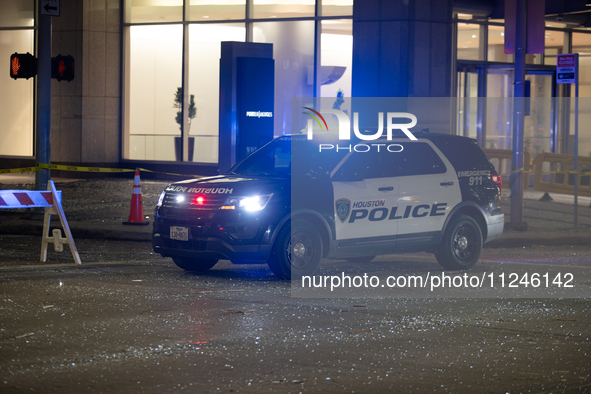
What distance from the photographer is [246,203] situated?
9492 millimetres

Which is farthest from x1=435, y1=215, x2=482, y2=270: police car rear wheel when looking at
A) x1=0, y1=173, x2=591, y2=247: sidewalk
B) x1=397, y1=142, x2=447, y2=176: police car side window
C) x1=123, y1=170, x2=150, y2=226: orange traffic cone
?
x1=123, y1=170, x2=150, y2=226: orange traffic cone

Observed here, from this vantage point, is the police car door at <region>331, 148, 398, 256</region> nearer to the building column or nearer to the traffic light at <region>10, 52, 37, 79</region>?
the traffic light at <region>10, 52, 37, 79</region>

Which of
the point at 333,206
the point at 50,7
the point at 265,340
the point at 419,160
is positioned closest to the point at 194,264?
the point at 333,206

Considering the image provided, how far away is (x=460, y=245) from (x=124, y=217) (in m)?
7.01

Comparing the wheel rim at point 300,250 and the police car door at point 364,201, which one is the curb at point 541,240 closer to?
the police car door at point 364,201

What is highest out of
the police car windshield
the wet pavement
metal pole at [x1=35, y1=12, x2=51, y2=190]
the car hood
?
metal pole at [x1=35, y1=12, x2=51, y2=190]

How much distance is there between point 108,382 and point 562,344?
3500 mm

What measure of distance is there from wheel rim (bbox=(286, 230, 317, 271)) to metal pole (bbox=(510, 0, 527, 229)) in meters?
6.63

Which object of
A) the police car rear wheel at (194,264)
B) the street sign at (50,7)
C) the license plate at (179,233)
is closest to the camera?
the license plate at (179,233)

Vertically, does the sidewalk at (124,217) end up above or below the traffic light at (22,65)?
below

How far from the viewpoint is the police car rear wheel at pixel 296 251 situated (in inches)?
374

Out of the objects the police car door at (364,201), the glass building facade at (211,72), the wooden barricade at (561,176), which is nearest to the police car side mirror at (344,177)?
the police car door at (364,201)

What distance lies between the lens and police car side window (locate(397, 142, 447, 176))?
10.5 meters

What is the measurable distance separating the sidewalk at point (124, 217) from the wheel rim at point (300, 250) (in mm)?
4537
